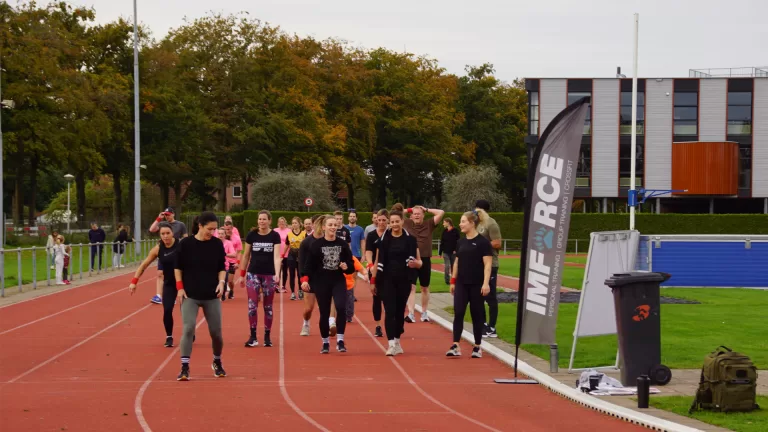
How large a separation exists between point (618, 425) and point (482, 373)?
351 cm

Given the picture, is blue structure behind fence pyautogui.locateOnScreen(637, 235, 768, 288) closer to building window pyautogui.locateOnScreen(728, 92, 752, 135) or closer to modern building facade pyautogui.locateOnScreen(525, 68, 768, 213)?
modern building facade pyautogui.locateOnScreen(525, 68, 768, 213)

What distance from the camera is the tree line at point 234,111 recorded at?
171 feet

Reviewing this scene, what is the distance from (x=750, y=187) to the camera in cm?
6412

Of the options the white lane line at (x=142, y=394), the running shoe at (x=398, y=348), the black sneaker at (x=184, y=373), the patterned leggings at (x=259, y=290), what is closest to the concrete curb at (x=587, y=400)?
the running shoe at (x=398, y=348)

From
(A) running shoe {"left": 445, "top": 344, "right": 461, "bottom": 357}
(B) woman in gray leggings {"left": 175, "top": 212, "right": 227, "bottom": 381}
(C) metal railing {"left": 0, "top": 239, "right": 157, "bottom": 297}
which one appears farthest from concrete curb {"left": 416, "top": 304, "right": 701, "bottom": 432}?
(C) metal railing {"left": 0, "top": 239, "right": 157, "bottom": 297}

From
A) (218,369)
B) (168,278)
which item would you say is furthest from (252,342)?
(218,369)

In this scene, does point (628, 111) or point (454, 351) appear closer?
point (454, 351)

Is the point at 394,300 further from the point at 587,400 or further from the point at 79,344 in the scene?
the point at 79,344

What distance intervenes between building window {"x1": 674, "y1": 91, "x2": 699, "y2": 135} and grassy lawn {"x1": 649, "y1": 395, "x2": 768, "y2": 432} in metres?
56.2

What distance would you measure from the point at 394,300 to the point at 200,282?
3.25m

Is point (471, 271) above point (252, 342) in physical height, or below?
above

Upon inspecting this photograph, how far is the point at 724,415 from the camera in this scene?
9.05 m

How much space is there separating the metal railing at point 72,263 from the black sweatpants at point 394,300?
13841 millimetres

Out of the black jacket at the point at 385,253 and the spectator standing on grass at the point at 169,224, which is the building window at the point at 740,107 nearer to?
the spectator standing on grass at the point at 169,224
